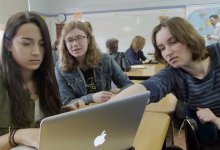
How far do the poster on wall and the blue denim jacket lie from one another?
405 cm

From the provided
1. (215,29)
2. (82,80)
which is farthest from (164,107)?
(215,29)

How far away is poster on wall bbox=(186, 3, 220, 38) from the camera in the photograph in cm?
533

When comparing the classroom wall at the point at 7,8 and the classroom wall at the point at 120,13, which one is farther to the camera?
the classroom wall at the point at 120,13

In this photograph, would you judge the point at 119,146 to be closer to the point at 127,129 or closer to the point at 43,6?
the point at 127,129

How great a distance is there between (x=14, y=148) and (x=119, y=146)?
0.35m

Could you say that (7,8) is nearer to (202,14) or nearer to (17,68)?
(17,68)

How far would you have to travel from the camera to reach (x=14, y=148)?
78cm

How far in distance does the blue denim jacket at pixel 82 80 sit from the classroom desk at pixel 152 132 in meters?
0.47

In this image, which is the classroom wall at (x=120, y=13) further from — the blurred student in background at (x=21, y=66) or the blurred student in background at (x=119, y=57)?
the blurred student in background at (x=21, y=66)

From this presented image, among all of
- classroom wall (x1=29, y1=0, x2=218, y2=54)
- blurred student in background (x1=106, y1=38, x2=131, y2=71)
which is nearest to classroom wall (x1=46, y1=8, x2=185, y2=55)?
classroom wall (x1=29, y1=0, x2=218, y2=54)

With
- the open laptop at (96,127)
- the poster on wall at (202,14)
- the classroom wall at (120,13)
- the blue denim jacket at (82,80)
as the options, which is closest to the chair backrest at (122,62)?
the blue denim jacket at (82,80)

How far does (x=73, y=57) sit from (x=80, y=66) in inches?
3.5

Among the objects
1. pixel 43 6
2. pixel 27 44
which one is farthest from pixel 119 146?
pixel 43 6

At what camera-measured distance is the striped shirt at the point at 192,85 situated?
1208mm
